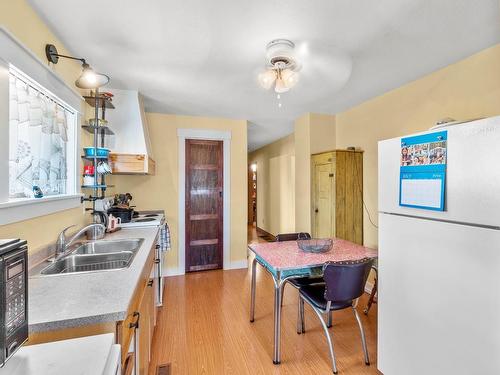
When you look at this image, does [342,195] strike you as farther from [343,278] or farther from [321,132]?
[343,278]

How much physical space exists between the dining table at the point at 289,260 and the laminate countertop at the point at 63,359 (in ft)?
3.95

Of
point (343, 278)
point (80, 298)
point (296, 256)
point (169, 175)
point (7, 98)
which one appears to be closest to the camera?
point (80, 298)

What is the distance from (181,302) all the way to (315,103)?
2.92 m

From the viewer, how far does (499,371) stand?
43.6 inches

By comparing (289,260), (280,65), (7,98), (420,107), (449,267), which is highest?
(280,65)

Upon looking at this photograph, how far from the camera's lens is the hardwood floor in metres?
1.87

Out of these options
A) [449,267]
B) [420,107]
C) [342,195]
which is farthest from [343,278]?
[420,107]

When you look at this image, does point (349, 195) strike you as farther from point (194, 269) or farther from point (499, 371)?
point (194, 269)

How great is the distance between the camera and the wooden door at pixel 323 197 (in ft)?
10.6

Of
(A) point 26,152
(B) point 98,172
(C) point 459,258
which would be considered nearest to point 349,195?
(C) point 459,258

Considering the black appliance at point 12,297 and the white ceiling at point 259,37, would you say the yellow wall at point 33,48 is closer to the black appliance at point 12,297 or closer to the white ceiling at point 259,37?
the white ceiling at point 259,37

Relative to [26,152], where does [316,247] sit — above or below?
below

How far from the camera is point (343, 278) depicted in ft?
5.66

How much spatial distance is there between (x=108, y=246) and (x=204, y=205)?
1.93m
